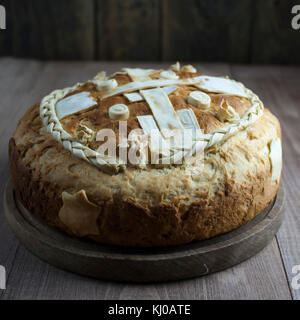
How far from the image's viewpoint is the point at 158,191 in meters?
1.29

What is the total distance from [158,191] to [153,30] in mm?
1996

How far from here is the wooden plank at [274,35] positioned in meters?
2.95

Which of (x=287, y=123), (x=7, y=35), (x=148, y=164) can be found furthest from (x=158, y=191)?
(x=7, y=35)

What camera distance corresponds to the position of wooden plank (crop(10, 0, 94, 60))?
299 cm

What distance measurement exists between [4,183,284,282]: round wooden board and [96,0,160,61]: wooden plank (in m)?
1.88

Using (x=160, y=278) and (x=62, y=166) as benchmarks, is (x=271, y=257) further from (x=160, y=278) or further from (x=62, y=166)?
(x=62, y=166)

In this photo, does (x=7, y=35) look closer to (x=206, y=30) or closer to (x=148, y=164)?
(x=206, y=30)

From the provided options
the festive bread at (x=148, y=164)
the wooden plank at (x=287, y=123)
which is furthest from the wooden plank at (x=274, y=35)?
the festive bread at (x=148, y=164)

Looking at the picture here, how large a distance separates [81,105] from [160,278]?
0.57 metres

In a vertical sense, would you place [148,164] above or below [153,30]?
above

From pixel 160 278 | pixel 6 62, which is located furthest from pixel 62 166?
pixel 6 62

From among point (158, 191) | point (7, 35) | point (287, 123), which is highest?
point (158, 191)

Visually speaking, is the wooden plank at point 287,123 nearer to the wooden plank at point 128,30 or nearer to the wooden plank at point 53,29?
the wooden plank at point 128,30

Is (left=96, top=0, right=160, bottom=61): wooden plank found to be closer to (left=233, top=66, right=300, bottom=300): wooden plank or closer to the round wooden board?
(left=233, top=66, right=300, bottom=300): wooden plank
